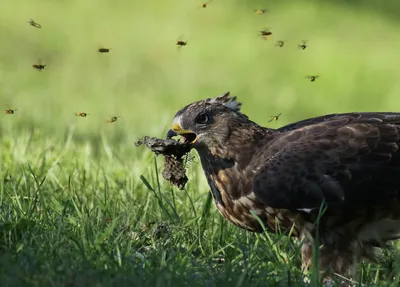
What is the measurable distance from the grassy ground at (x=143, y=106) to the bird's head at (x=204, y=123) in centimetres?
44

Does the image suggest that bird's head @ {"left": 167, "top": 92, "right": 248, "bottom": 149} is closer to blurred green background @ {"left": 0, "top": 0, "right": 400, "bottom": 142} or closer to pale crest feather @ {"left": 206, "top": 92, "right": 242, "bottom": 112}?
pale crest feather @ {"left": 206, "top": 92, "right": 242, "bottom": 112}

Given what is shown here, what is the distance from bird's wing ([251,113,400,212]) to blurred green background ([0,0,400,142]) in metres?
4.30

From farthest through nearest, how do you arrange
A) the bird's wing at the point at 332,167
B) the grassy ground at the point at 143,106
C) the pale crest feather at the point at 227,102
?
the pale crest feather at the point at 227,102 → the bird's wing at the point at 332,167 → the grassy ground at the point at 143,106

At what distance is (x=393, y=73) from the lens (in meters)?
15.2

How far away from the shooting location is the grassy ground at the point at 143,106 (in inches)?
198

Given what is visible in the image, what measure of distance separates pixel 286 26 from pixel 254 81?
2560 mm

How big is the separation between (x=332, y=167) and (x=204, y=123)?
3.01 ft

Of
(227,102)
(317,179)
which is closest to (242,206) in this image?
(317,179)

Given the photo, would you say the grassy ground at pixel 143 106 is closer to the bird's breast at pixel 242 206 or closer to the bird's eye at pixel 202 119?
the bird's breast at pixel 242 206

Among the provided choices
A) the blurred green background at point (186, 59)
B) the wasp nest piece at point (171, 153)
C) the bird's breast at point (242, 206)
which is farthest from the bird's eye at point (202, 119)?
the blurred green background at point (186, 59)

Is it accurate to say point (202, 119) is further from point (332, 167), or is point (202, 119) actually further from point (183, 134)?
point (332, 167)

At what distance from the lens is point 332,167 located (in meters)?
5.76

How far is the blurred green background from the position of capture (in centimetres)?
1207

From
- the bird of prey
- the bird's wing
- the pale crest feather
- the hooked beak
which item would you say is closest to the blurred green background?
the pale crest feather
